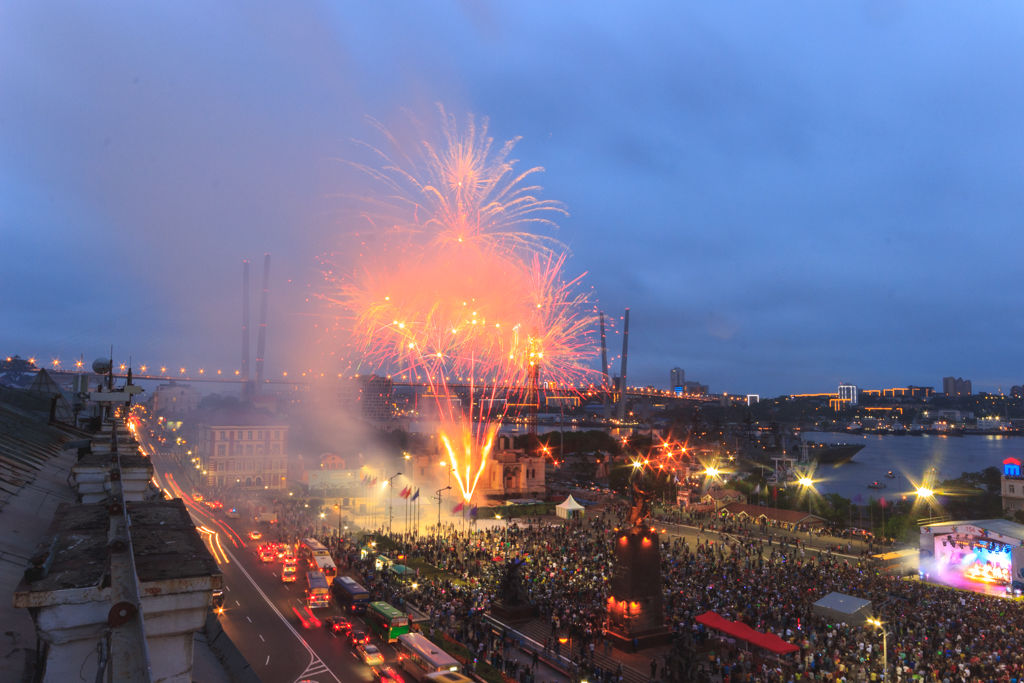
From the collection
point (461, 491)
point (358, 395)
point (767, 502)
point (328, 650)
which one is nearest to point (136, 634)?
point (328, 650)

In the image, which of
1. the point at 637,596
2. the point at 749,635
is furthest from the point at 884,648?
the point at 637,596

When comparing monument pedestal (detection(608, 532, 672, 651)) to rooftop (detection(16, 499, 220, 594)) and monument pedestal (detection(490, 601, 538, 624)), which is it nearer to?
monument pedestal (detection(490, 601, 538, 624))

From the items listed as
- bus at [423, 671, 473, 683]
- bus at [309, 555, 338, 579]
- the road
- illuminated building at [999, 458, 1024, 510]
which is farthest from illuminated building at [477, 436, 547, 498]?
bus at [423, 671, 473, 683]

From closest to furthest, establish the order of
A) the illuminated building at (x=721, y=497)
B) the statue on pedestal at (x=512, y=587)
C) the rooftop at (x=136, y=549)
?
the rooftop at (x=136, y=549), the statue on pedestal at (x=512, y=587), the illuminated building at (x=721, y=497)

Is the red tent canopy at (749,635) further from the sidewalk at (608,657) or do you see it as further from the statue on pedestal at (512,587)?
the statue on pedestal at (512,587)

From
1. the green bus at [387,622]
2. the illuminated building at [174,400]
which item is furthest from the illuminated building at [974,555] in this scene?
the illuminated building at [174,400]

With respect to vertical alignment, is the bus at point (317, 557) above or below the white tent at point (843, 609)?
below

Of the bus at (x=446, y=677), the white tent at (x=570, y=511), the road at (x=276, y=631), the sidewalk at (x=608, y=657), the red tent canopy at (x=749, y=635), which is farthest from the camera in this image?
the white tent at (x=570, y=511)
